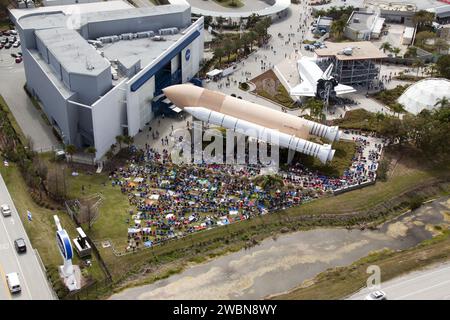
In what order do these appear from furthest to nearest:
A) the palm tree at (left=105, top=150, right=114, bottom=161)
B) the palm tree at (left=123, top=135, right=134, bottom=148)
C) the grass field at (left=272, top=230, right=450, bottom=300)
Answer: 1. the palm tree at (left=123, top=135, right=134, bottom=148)
2. the palm tree at (left=105, top=150, right=114, bottom=161)
3. the grass field at (left=272, top=230, right=450, bottom=300)

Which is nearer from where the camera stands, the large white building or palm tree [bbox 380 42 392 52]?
the large white building

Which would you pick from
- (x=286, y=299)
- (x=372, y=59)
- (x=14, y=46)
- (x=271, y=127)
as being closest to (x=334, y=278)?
(x=286, y=299)

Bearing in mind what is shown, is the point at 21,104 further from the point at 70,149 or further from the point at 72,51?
the point at 70,149

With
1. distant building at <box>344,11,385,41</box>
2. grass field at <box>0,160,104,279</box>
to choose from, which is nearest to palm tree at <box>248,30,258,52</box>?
distant building at <box>344,11,385,41</box>

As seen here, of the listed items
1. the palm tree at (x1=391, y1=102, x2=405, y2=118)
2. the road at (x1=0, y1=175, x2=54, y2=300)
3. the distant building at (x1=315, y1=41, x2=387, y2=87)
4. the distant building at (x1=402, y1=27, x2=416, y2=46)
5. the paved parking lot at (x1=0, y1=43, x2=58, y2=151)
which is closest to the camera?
the road at (x1=0, y1=175, x2=54, y2=300)

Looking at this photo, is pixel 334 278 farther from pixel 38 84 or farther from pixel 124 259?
pixel 38 84

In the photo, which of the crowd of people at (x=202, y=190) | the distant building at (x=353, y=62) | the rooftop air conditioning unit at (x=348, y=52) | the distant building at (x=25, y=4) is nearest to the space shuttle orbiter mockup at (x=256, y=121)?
the crowd of people at (x=202, y=190)

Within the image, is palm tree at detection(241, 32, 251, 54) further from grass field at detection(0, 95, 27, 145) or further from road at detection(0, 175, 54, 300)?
road at detection(0, 175, 54, 300)

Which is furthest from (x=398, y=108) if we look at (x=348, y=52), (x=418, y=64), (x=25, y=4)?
(x=25, y=4)

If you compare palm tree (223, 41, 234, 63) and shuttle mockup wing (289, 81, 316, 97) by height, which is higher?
palm tree (223, 41, 234, 63)
